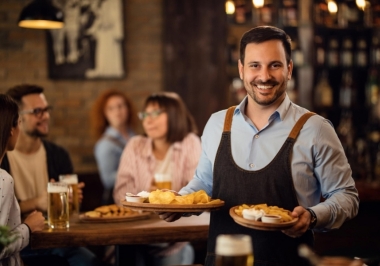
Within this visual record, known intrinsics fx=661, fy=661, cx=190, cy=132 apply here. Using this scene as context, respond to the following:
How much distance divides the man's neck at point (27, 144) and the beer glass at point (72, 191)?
57 cm

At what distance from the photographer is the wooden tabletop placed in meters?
3.32

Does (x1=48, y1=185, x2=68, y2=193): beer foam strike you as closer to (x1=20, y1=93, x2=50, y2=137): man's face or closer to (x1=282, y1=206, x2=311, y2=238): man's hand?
(x1=20, y1=93, x2=50, y2=137): man's face

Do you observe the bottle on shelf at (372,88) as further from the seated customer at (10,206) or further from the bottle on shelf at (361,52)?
the seated customer at (10,206)

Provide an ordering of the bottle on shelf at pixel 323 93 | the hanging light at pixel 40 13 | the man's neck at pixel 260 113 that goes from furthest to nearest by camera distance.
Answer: the bottle on shelf at pixel 323 93, the hanging light at pixel 40 13, the man's neck at pixel 260 113

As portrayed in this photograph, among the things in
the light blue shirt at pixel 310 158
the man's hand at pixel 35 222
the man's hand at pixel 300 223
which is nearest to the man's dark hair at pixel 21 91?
the man's hand at pixel 35 222

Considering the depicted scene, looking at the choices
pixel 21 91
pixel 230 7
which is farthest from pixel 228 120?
pixel 230 7

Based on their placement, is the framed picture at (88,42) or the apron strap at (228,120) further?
the framed picture at (88,42)

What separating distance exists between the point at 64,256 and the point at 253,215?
7.12 ft

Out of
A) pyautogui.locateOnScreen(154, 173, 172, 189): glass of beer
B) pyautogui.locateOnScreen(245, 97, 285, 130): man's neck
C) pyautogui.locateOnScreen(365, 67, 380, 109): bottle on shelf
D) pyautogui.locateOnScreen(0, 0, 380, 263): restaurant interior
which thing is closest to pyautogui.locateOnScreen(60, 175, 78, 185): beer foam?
pyautogui.locateOnScreen(154, 173, 172, 189): glass of beer

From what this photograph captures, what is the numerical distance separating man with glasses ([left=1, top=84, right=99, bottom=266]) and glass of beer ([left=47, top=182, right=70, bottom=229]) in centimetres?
60

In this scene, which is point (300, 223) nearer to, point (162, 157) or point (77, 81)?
point (162, 157)

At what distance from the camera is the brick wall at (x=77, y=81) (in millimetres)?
6484

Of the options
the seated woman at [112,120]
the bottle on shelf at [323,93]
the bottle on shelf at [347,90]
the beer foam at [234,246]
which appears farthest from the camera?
the bottle on shelf at [347,90]

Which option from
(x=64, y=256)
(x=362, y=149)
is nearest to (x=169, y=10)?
(x=362, y=149)
